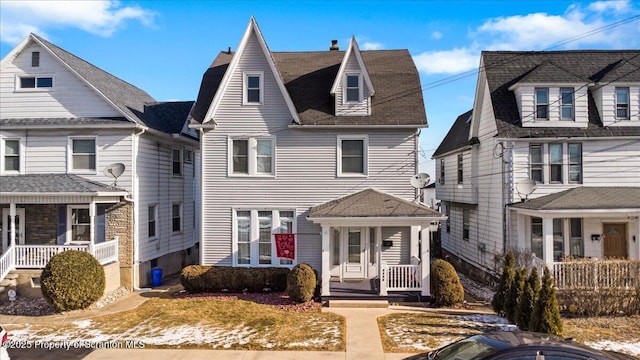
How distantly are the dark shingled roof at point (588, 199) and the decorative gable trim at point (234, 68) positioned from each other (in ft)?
31.0

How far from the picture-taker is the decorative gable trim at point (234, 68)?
16.6 m

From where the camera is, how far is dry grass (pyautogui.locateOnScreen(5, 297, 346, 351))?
10.2 metres

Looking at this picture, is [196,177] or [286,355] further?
[196,177]

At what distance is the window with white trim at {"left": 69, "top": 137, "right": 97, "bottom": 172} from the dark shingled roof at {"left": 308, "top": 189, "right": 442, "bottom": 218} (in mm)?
9170

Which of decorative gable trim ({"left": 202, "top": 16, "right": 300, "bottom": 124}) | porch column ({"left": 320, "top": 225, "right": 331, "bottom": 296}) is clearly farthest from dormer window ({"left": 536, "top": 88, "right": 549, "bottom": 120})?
porch column ({"left": 320, "top": 225, "right": 331, "bottom": 296})

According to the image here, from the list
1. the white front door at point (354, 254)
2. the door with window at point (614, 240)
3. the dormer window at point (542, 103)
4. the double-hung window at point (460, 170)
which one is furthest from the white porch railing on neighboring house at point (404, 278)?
the double-hung window at point (460, 170)

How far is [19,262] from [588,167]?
860 inches

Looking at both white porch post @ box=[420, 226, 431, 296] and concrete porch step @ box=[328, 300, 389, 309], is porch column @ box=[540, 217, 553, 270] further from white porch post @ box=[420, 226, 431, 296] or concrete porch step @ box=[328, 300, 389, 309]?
concrete porch step @ box=[328, 300, 389, 309]

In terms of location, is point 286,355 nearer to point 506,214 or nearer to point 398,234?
point 398,234

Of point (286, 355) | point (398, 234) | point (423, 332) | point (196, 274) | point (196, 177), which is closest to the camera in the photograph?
point (286, 355)

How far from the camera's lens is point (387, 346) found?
9977 mm

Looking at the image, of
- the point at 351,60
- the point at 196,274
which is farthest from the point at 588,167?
the point at 196,274

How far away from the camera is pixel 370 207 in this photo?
1510 cm

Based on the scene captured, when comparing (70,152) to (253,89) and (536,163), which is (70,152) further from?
(536,163)
